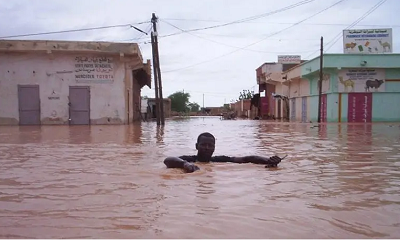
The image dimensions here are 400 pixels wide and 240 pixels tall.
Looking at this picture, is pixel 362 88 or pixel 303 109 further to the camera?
pixel 303 109

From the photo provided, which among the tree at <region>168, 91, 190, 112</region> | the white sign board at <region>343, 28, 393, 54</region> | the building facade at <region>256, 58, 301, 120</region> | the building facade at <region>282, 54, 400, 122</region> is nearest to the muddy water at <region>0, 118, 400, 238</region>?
the building facade at <region>282, 54, 400, 122</region>

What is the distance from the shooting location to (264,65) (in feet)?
165

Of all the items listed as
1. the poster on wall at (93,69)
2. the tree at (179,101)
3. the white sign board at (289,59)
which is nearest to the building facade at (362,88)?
the poster on wall at (93,69)

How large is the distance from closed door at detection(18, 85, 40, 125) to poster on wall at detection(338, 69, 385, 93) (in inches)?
819

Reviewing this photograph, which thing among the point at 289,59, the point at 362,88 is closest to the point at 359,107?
the point at 362,88

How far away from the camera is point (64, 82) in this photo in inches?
923

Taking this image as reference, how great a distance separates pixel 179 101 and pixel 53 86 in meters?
59.0

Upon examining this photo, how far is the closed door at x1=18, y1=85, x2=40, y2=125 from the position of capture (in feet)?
76.2

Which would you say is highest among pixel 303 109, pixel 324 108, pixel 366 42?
pixel 366 42

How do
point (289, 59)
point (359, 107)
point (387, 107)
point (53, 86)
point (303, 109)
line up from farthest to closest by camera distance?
point (289, 59) < point (303, 109) < point (359, 107) < point (387, 107) < point (53, 86)

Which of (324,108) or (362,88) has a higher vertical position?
(362,88)

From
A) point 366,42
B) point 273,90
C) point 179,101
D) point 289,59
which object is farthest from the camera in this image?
point 179,101

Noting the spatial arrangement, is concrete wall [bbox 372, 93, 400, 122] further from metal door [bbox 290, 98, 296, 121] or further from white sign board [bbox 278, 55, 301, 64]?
white sign board [bbox 278, 55, 301, 64]

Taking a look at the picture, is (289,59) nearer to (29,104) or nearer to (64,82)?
(64,82)
